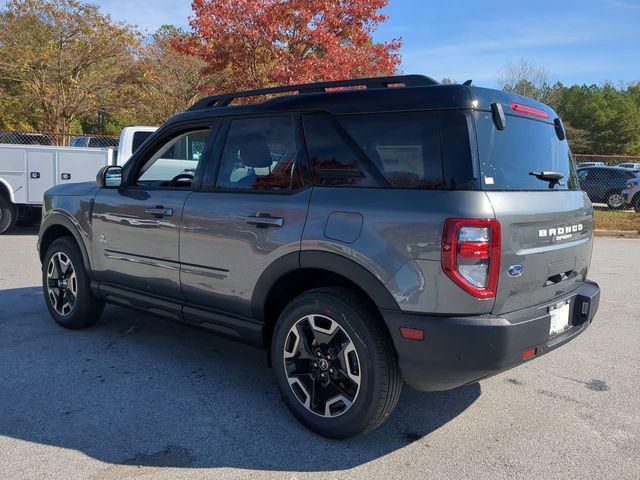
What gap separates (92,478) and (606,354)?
3.95m

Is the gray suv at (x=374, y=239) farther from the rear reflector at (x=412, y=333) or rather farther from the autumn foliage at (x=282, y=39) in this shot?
the autumn foliage at (x=282, y=39)

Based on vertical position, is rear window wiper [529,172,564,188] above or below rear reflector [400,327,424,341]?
above

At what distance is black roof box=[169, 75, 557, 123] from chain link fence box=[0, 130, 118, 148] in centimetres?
1469

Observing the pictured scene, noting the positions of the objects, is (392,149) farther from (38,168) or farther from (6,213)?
(6,213)

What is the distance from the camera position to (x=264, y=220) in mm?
3408

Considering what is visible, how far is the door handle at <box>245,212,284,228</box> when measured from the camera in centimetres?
334

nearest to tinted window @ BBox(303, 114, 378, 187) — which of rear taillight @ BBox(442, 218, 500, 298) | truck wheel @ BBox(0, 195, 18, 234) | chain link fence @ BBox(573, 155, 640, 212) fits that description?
rear taillight @ BBox(442, 218, 500, 298)

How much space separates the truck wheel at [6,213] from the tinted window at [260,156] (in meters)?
8.84

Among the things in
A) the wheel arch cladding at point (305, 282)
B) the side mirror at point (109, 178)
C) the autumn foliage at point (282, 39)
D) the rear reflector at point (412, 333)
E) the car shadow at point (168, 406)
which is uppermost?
the autumn foliage at point (282, 39)

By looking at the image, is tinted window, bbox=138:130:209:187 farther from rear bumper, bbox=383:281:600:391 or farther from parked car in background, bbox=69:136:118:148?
parked car in background, bbox=69:136:118:148

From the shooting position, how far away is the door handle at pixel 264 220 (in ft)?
11.0

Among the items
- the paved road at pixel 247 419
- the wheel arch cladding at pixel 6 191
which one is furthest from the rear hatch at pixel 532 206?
the wheel arch cladding at pixel 6 191

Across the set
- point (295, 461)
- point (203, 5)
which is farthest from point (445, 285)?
point (203, 5)

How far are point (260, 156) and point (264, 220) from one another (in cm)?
53
